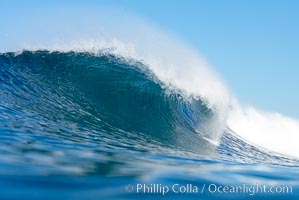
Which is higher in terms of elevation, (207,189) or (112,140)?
(112,140)

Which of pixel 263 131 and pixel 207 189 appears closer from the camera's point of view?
pixel 207 189

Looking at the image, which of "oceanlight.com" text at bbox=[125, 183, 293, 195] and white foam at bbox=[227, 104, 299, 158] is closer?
"oceanlight.com" text at bbox=[125, 183, 293, 195]

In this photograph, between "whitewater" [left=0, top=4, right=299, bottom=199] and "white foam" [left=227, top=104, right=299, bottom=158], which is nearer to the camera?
"whitewater" [left=0, top=4, right=299, bottom=199]

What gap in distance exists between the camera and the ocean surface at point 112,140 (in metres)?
3.33

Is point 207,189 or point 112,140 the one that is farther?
point 112,140

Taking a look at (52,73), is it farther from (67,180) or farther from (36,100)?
(67,180)

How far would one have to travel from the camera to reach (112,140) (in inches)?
223

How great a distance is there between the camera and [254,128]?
39.0 ft

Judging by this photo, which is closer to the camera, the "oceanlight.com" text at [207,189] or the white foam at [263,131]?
the "oceanlight.com" text at [207,189]

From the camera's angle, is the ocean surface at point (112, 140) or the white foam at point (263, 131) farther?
the white foam at point (263, 131)

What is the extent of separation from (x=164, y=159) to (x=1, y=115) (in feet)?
9.39

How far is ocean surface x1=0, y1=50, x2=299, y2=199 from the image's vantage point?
333cm

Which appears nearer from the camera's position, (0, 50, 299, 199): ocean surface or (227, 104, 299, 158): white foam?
(0, 50, 299, 199): ocean surface

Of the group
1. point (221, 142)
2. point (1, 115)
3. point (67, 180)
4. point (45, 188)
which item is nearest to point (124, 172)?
point (67, 180)
